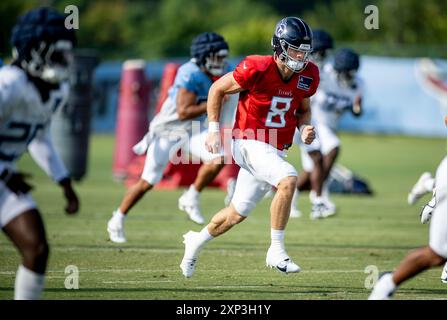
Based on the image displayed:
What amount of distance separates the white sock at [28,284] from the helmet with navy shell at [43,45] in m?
1.07

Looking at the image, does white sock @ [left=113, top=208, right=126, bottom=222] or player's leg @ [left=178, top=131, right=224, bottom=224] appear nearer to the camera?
white sock @ [left=113, top=208, right=126, bottom=222]

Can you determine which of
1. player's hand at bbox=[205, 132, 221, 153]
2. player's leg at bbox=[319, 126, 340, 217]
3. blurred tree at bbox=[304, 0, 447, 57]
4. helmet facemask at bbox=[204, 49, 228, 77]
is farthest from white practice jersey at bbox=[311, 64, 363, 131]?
blurred tree at bbox=[304, 0, 447, 57]

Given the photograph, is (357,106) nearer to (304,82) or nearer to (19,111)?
(304,82)

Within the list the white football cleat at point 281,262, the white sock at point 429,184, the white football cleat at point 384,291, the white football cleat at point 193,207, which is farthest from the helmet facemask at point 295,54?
the white football cleat at point 193,207

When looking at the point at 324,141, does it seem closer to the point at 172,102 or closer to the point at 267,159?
the point at 172,102

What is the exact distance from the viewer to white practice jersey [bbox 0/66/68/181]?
5.24 metres

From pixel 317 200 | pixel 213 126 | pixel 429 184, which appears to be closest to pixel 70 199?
pixel 213 126

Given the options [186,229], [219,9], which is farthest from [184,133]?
[219,9]

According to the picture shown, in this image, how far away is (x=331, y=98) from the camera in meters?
12.0

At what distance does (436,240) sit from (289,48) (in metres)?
2.26

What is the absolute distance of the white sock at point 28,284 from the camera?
515 cm

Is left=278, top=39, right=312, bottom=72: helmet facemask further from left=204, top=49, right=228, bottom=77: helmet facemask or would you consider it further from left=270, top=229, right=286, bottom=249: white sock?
left=204, top=49, right=228, bottom=77: helmet facemask

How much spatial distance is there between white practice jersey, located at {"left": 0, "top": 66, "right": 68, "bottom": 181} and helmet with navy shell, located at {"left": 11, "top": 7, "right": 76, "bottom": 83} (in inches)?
3.3

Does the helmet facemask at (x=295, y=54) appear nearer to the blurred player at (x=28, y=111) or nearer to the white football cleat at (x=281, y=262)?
the white football cleat at (x=281, y=262)
